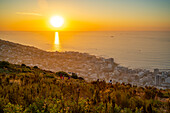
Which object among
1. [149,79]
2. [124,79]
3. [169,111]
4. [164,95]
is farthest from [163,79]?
[169,111]

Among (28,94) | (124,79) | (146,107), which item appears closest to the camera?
(146,107)

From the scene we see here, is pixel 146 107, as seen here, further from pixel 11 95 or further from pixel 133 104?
pixel 11 95

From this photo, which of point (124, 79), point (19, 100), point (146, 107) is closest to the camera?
point (146, 107)

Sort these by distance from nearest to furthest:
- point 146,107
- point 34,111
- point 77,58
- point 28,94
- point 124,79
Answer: point 34,111 → point 146,107 → point 28,94 → point 124,79 → point 77,58

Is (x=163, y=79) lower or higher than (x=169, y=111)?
lower

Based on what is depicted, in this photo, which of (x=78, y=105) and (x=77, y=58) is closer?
(x=78, y=105)

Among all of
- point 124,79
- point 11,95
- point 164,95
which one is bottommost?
point 124,79

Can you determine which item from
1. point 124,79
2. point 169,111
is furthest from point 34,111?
point 124,79

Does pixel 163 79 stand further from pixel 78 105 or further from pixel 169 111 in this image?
pixel 78 105

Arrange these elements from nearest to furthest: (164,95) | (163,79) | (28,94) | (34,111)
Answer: (34,111) → (28,94) → (164,95) → (163,79)
